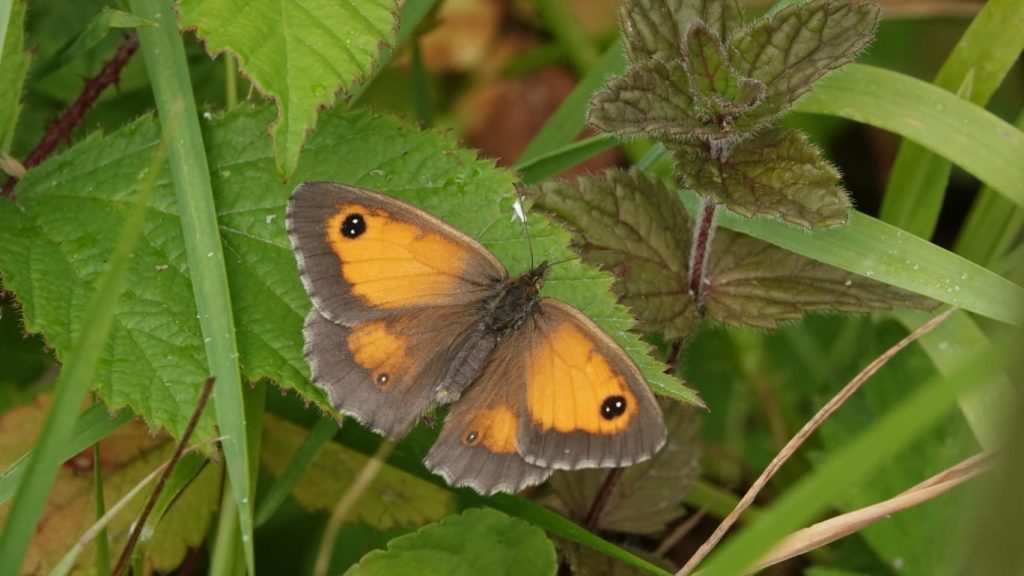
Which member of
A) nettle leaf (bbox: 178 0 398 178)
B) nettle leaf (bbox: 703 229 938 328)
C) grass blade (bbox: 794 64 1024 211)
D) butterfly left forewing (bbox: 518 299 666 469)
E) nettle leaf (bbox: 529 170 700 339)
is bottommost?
butterfly left forewing (bbox: 518 299 666 469)

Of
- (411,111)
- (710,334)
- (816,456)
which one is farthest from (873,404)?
(411,111)

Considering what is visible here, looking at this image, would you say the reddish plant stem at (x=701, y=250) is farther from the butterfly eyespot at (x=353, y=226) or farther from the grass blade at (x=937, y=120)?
the butterfly eyespot at (x=353, y=226)

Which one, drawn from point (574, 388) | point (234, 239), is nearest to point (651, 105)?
point (574, 388)

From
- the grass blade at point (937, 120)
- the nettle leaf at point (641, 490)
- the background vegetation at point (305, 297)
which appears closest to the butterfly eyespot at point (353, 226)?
the background vegetation at point (305, 297)

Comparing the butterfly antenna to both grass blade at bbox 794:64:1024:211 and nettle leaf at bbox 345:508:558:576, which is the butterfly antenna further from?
grass blade at bbox 794:64:1024:211

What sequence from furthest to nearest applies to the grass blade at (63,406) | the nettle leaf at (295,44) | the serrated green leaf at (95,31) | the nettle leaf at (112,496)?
1. the nettle leaf at (112,496)
2. the serrated green leaf at (95,31)
3. the nettle leaf at (295,44)
4. the grass blade at (63,406)

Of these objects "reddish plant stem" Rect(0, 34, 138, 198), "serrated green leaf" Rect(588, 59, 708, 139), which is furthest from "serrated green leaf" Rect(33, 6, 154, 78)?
"serrated green leaf" Rect(588, 59, 708, 139)

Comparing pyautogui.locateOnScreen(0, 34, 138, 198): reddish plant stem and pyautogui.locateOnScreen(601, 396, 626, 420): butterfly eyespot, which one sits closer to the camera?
pyautogui.locateOnScreen(601, 396, 626, 420): butterfly eyespot
